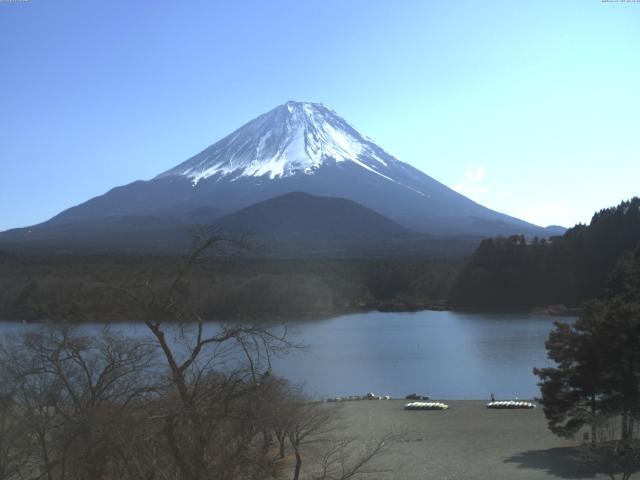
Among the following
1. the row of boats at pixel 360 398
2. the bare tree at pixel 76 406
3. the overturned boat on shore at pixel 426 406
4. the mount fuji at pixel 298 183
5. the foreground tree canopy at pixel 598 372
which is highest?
the mount fuji at pixel 298 183


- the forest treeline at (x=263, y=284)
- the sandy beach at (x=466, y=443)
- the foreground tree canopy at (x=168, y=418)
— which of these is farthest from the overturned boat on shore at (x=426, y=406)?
the foreground tree canopy at (x=168, y=418)

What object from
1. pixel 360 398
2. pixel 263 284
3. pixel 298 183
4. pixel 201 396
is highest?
pixel 298 183

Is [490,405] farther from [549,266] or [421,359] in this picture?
[549,266]

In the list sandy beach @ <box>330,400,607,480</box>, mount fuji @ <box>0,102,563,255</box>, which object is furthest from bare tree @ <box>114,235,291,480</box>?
mount fuji @ <box>0,102,563,255</box>

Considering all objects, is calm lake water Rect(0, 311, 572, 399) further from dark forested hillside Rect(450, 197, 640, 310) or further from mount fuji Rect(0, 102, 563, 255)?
mount fuji Rect(0, 102, 563, 255)

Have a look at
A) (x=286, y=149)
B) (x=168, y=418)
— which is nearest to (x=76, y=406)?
(x=168, y=418)

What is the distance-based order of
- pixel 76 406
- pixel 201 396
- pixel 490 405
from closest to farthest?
pixel 201 396
pixel 76 406
pixel 490 405

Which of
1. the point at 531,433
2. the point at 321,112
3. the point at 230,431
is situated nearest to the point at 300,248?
the point at 321,112

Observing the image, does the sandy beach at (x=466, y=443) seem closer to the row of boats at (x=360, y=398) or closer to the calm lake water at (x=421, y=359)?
the row of boats at (x=360, y=398)
